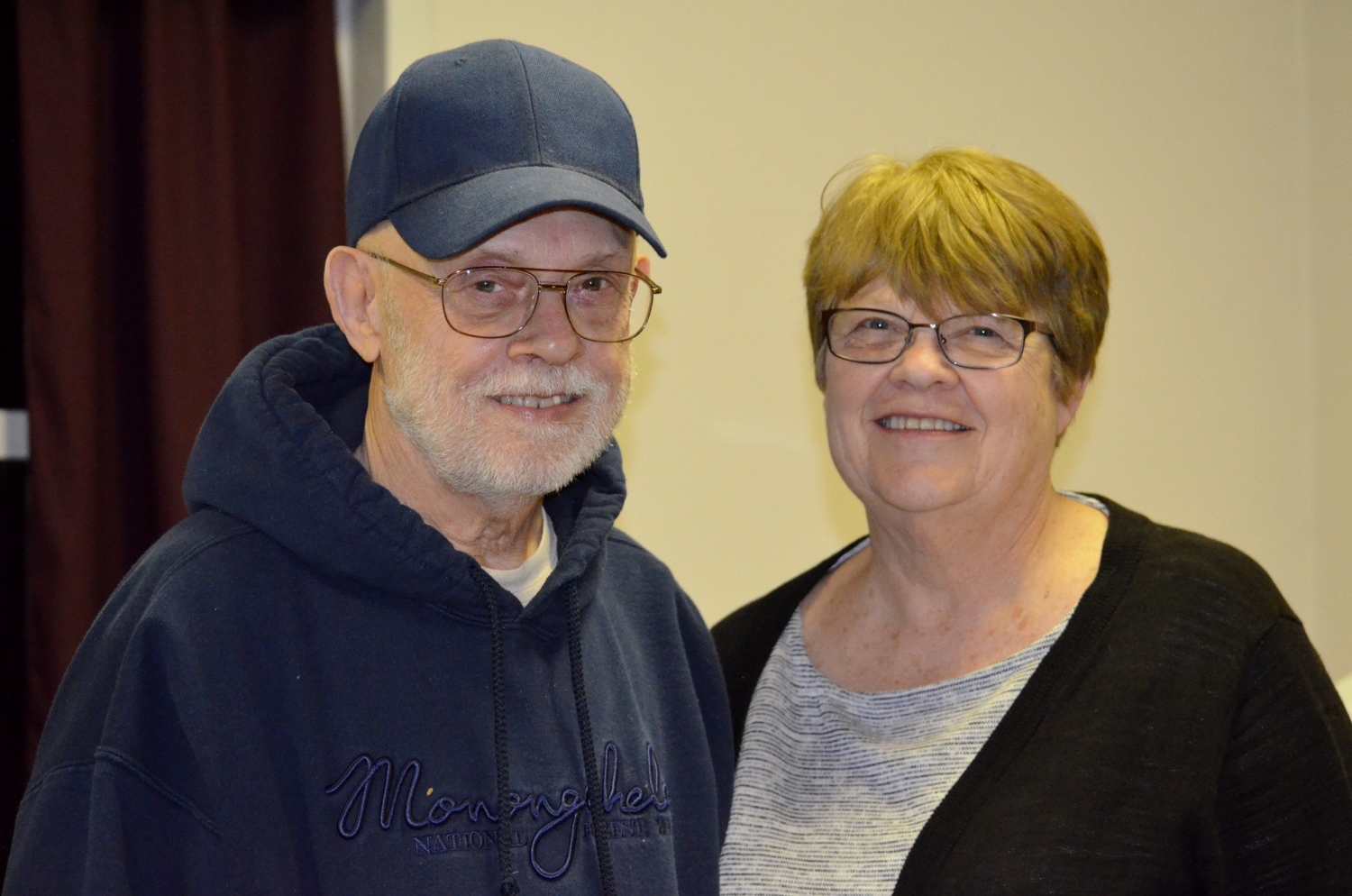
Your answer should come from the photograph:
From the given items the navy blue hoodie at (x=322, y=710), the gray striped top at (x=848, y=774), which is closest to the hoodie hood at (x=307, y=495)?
the navy blue hoodie at (x=322, y=710)

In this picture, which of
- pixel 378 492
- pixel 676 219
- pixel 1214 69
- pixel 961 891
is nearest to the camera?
pixel 378 492

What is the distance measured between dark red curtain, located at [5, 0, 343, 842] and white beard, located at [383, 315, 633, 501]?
1013mm

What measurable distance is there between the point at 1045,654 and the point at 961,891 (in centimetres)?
35

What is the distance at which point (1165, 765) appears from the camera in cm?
160

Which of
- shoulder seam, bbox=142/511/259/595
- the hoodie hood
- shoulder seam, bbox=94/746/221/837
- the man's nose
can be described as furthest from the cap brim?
shoulder seam, bbox=94/746/221/837

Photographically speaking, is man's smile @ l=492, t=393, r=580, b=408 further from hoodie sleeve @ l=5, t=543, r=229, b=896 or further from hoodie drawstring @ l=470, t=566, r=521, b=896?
hoodie sleeve @ l=5, t=543, r=229, b=896

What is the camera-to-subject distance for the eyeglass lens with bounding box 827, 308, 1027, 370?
1.76 m

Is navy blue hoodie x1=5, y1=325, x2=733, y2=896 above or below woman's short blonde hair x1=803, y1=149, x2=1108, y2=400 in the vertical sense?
below

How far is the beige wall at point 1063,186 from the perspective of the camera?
2.73 meters

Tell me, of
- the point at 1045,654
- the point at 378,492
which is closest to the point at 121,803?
the point at 378,492

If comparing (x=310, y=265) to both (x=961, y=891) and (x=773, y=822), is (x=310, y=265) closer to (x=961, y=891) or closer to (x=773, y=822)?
(x=773, y=822)

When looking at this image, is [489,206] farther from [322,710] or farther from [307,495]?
[322,710]

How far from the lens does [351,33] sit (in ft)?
8.41

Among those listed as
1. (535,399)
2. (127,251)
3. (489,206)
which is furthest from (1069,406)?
(127,251)
